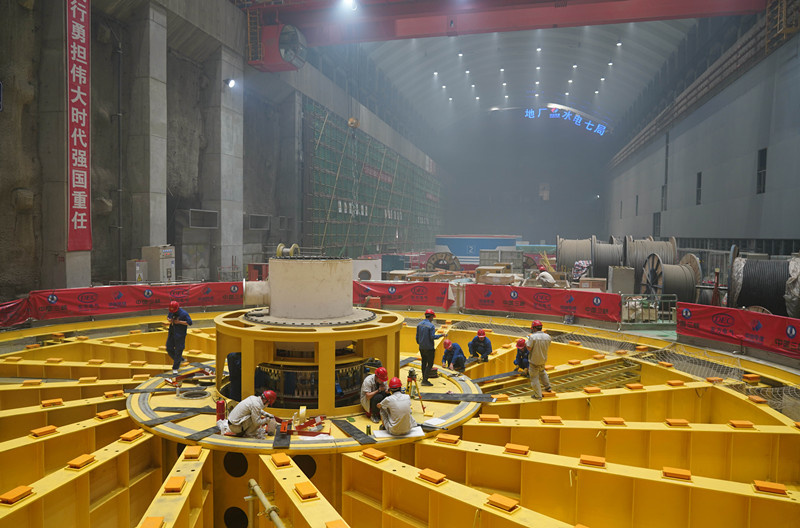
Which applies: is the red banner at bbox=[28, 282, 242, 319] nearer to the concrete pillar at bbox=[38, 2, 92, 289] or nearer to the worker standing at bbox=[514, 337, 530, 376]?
the concrete pillar at bbox=[38, 2, 92, 289]

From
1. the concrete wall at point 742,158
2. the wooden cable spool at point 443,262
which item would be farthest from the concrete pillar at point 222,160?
the concrete wall at point 742,158

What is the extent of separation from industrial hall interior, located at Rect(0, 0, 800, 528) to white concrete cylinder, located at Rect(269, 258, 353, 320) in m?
0.04

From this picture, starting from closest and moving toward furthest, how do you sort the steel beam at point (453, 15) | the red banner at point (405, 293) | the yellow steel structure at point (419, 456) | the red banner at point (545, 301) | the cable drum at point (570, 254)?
the yellow steel structure at point (419, 456)
the red banner at point (545, 301)
the red banner at point (405, 293)
the steel beam at point (453, 15)
the cable drum at point (570, 254)

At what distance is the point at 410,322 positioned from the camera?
53.1ft

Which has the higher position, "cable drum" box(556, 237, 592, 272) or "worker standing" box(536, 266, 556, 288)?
"cable drum" box(556, 237, 592, 272)

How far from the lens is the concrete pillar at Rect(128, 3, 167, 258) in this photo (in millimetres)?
19594

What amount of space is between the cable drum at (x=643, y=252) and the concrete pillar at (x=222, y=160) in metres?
19.1

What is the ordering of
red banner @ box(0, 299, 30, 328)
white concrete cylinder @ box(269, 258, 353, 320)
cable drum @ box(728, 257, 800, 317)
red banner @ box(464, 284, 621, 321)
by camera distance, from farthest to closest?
1. red banner @ box(464, 284, 621, 321)
2. cable drum @ box(728, 257, 800, 317)
3. red banner @ box(0, 299, 30, 328)
4. white concrete cylinder @ box(269, 258, 353, 320)

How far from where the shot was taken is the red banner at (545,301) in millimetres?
15320

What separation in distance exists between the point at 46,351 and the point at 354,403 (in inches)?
318

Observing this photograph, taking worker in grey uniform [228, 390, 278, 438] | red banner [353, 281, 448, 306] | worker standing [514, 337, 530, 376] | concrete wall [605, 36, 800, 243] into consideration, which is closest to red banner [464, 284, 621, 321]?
red banner [353, 281, 448, 306]

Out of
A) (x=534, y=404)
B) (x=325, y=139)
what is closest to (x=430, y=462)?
(x=534, y=404)

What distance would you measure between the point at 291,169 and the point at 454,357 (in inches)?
871

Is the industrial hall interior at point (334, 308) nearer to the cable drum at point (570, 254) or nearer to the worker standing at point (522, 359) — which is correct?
the worker standing at point (522, 359)
